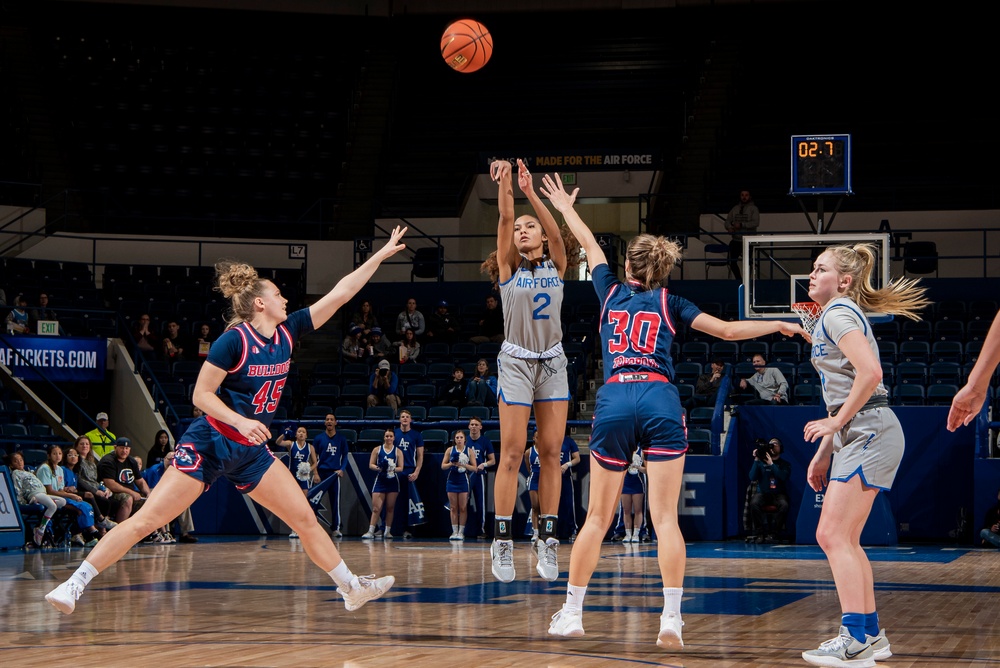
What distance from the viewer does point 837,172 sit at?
1650 centimetres

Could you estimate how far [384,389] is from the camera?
19562 mm

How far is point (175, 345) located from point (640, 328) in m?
16.3

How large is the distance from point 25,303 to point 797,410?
43.7ft

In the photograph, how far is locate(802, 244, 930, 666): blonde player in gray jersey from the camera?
5637 millimetres

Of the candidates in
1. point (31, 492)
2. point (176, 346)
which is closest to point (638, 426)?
point (31, 492)

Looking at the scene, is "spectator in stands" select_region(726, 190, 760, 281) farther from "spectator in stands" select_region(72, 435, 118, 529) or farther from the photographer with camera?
"spectator in stands" select_region(72, 435, 118, 529)

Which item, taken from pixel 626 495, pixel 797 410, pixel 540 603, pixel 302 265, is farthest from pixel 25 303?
pixel 540 603

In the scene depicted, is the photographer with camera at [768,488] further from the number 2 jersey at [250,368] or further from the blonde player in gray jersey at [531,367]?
the number 2 jersey at [250,368]

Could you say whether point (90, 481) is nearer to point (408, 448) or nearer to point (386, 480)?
point (386, 480)

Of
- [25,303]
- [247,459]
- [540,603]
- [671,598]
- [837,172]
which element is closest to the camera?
[671,598]

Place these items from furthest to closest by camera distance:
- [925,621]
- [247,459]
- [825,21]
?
1. [825,21]
2. [925,621]
3. [247,459]

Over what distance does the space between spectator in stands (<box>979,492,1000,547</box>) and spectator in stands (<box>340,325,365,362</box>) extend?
10.9 metres

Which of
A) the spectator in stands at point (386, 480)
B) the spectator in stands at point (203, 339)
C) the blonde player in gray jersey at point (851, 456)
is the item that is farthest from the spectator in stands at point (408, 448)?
the blonde player in gray jersey at point (851, 456)

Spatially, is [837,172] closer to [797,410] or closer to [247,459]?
[797,410]
